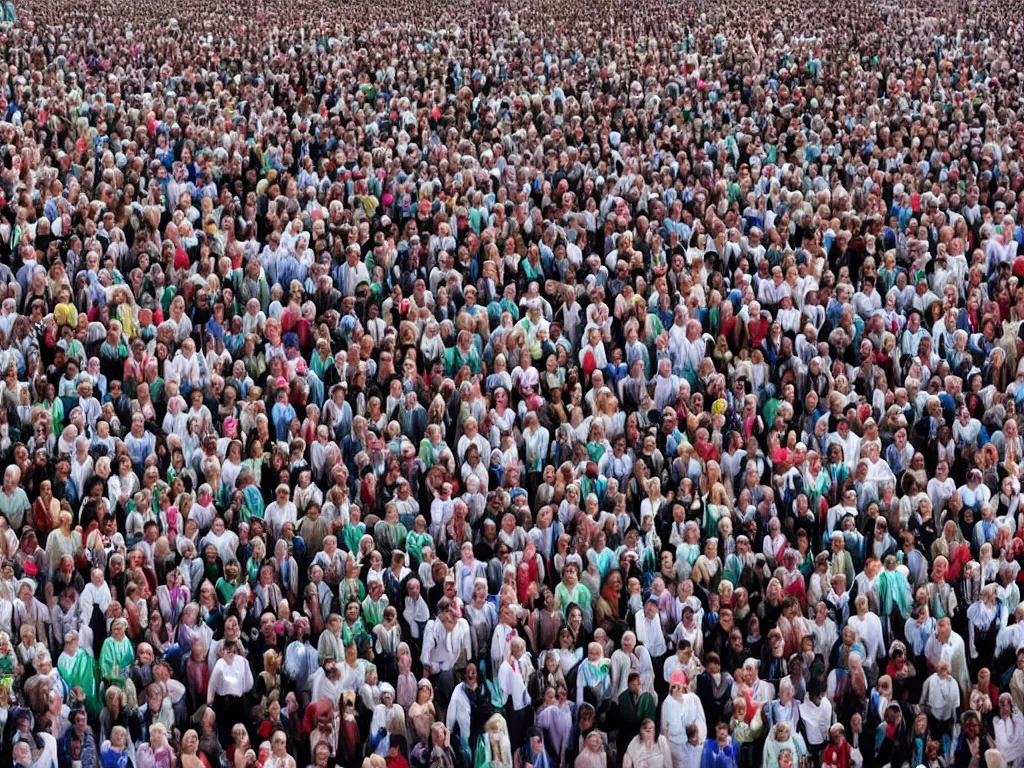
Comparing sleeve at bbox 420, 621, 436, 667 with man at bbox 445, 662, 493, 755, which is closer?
man at bbox 445, 662, 493, 755

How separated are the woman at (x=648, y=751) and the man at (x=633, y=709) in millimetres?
223

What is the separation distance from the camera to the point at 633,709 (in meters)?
17.4

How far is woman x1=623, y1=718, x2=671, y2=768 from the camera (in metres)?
17.1

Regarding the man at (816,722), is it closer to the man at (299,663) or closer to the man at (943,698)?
the man at (943,698)

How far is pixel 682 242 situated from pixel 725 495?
6.31 meters

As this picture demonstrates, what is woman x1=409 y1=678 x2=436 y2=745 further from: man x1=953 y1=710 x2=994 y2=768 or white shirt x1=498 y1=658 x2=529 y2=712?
man x1=953 y1=710 x2=994 y2=768

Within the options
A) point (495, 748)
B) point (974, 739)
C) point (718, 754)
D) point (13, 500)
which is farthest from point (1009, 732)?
point (13, 500)

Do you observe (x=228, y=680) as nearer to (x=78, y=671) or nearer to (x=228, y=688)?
(x=228, y=688)

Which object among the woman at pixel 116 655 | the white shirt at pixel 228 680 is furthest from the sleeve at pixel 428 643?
the woman at pixel 116 655

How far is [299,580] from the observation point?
18.6 metres

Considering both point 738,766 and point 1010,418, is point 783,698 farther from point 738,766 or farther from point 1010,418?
point 1010,418

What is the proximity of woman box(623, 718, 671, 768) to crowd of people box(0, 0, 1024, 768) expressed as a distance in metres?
0.05

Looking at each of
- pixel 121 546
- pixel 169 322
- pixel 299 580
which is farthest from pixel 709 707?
pixel 169 322

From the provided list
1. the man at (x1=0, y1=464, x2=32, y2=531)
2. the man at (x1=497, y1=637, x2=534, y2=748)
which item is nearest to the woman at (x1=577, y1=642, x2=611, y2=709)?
the man at (x1=497, y1=637, x2=534, y2=748)
